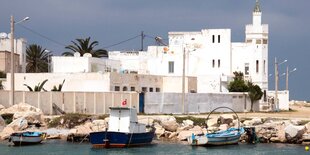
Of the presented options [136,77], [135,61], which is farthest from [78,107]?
[135,61]

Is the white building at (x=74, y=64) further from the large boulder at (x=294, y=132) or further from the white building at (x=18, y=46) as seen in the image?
the large boulder at (x=294, y=132)

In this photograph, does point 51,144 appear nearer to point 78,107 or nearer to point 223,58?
point 78,107

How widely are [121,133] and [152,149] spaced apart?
83.3 inches

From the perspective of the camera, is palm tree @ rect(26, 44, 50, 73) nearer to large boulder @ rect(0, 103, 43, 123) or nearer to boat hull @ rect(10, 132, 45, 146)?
large boulder @ rect(0, 103, 43, 123)

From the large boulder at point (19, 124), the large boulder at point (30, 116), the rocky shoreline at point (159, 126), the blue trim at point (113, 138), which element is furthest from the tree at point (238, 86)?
the blue trim at point (113, 138)

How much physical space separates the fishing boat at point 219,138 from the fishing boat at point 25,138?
378 inches

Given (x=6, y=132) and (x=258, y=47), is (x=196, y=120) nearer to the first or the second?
(x=6, y=132)

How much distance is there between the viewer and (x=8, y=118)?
4866 centimetres

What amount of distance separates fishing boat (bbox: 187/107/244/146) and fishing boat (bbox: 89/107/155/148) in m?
3.02

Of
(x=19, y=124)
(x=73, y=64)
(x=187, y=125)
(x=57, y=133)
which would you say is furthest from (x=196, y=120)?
(x=73, y=64)

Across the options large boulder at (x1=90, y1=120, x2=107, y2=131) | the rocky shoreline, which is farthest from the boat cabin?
large boulder at (x1=90, y1=120, x2=107, y2=131)

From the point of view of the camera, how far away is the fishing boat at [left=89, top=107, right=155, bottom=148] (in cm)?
4006

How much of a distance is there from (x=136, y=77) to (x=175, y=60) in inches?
455

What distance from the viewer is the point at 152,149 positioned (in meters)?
40.1
